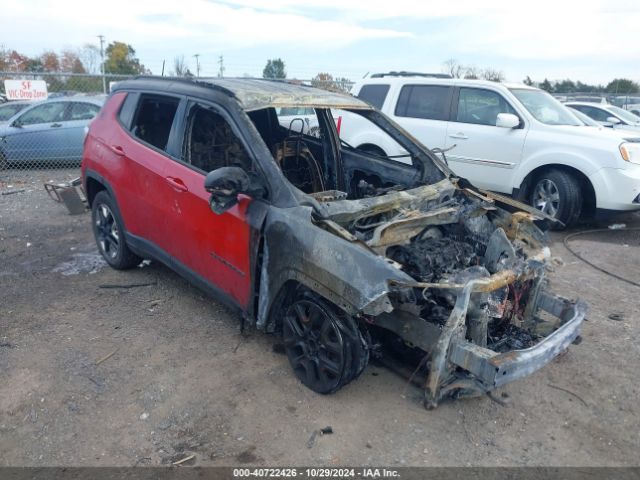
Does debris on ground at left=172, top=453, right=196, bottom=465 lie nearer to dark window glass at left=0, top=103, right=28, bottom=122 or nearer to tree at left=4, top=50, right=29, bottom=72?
dark window glass at left=0, top=103, right=28, bottom=122

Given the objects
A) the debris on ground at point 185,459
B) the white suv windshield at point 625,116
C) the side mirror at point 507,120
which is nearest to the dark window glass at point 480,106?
the side mirror at point 507,120

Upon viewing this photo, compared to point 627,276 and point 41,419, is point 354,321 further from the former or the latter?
point 627,276

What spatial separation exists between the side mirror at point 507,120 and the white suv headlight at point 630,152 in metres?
1.31

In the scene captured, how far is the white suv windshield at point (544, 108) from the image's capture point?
7297 mm

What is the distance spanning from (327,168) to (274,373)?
2.05 meters

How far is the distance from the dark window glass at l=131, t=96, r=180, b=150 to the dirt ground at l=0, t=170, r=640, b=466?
1.42m

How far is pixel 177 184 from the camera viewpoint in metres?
3.88

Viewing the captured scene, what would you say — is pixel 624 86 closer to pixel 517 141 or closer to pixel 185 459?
pixel 517 141

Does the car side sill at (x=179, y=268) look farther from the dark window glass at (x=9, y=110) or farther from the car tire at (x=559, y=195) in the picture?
the dark window glass at (x=9, y=110)

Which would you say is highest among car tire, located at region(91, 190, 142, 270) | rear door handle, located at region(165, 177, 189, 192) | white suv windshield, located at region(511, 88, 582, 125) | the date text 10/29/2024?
white suv windshield, located at region(511, 88, 582, 125)

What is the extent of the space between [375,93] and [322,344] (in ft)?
20.2

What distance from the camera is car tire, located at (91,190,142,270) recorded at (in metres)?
5.02

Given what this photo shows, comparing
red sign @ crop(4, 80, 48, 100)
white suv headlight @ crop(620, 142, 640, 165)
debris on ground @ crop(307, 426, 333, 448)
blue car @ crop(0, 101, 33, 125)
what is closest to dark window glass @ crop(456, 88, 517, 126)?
white suv headlight @ crop(620, 142, 640, 165)

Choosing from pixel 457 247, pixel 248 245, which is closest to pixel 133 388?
pixel 248 245
